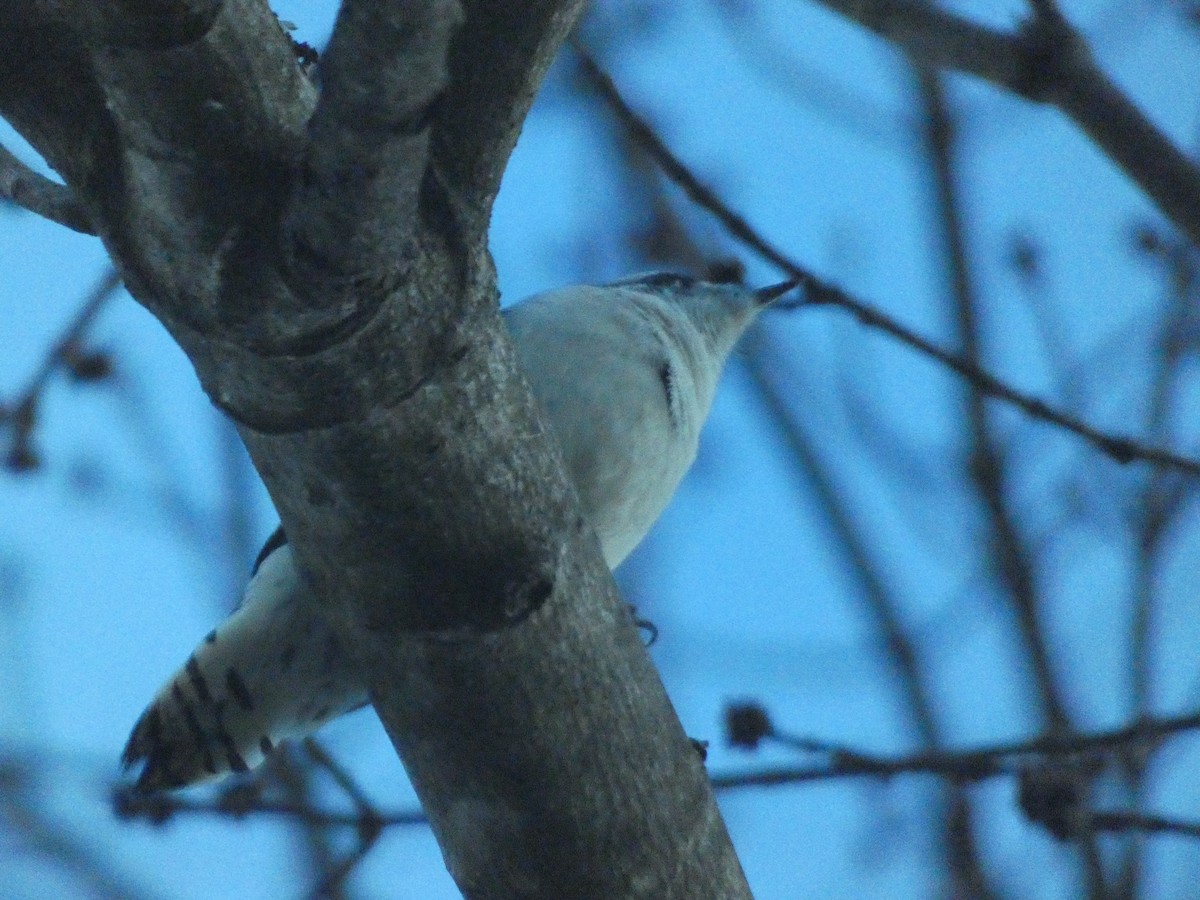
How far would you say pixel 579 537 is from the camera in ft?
5.45

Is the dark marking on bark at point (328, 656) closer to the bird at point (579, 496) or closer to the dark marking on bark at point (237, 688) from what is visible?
the bird at point (579, 496)

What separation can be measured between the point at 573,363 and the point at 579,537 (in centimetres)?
110

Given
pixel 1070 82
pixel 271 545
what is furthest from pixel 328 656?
pixel 1070 82

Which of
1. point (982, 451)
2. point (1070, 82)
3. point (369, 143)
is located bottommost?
point (369, 143)

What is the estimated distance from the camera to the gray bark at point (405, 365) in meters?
1.29

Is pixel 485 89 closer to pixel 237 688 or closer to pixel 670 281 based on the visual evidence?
pixel 237 688

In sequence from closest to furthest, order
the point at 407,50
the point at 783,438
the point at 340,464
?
the point at 407,50 → the point at 340,464 → the point at 783,438

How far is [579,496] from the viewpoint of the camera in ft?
6.58

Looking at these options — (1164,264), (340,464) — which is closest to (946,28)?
(340,464)

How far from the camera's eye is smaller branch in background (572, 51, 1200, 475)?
218 cm

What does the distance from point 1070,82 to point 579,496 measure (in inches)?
37.4

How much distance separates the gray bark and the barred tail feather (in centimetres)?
74

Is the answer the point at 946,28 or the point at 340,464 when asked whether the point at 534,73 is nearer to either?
the point at 340,464

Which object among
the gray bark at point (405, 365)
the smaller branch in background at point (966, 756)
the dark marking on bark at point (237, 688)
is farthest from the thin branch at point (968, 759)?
the dark marking on bark at point (237, 688)
